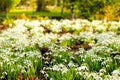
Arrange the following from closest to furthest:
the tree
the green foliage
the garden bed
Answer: the garden bed < the tree < the green foliage

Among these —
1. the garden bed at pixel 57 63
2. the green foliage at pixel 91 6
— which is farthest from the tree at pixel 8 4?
the garden bed at pixel 57 63

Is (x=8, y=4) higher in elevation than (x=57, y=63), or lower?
lower

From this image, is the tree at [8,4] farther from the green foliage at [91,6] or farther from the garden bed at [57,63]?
the garden bed at [57,63]

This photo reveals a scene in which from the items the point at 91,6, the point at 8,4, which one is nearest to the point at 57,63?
the point at 8,4

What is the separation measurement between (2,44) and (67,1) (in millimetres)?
16372

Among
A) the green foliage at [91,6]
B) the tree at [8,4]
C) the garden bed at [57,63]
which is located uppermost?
the garden bed at [57,63]

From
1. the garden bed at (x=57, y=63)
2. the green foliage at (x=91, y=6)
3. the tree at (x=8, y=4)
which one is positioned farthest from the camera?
the green foliage at (x=91, y=6)

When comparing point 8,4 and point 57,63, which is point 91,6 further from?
point 57,63

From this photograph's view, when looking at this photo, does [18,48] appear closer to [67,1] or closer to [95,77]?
[95,77]

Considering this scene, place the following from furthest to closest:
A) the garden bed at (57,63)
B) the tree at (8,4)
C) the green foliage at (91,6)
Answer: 1. the green foliage at (91,6)
2. the tree at (8,4)
3. the garden bed at (57,63)

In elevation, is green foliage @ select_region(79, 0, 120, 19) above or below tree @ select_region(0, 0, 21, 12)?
below

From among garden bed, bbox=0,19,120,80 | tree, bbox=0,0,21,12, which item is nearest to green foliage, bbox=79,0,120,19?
tree, bbox=0,0,21,12

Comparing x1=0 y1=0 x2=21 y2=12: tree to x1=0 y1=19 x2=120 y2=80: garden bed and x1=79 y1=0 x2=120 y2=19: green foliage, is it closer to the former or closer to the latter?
x1=79 y1=0 x2=120 y2=19: green foliage

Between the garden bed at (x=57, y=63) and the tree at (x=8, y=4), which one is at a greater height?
the garden bed at (x=57, y=63)
